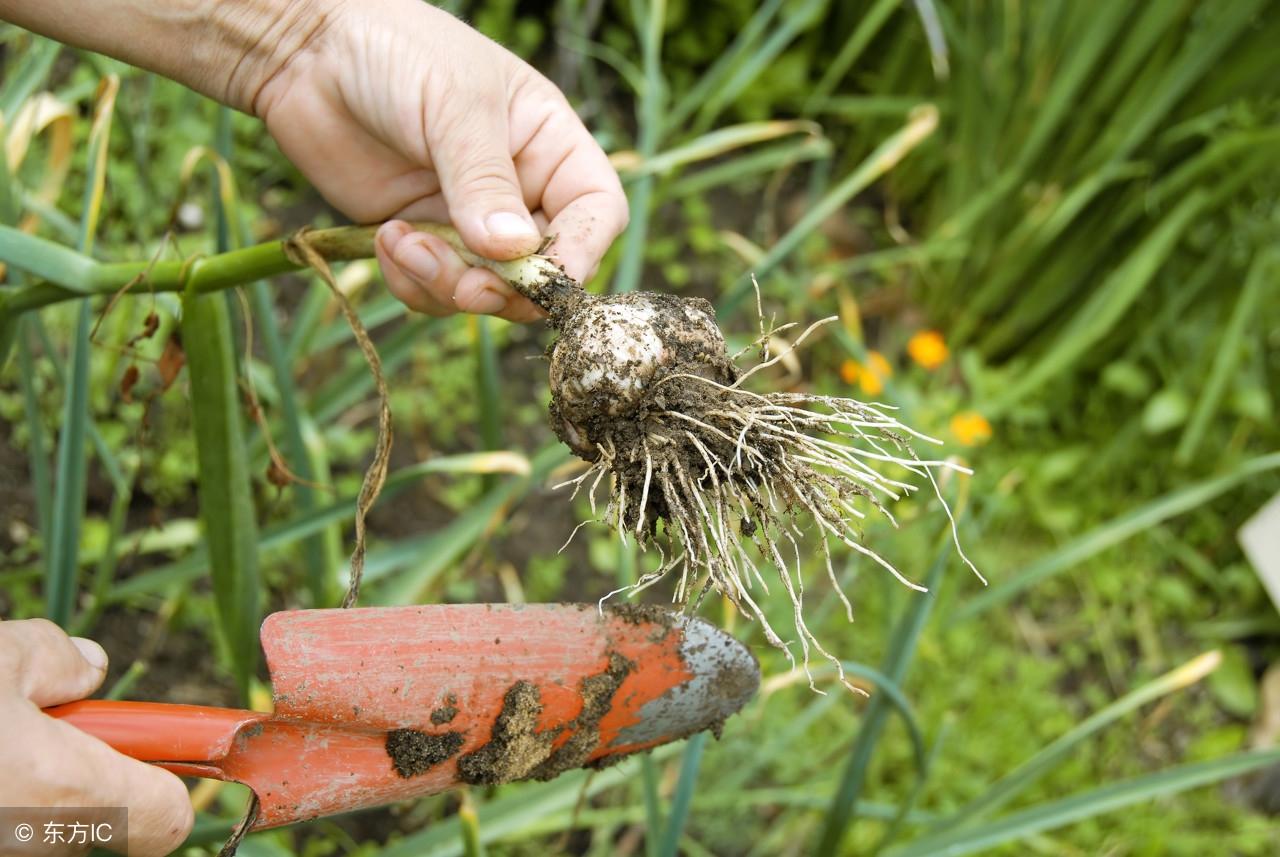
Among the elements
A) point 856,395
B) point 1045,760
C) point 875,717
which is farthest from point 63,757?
point 856,395

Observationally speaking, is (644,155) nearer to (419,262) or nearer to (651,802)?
(419,262)

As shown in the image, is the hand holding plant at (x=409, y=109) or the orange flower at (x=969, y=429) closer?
the hand holding plant at (x=409, y=109)

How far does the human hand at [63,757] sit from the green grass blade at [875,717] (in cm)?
73

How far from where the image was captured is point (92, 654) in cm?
86

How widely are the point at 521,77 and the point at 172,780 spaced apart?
788 mm

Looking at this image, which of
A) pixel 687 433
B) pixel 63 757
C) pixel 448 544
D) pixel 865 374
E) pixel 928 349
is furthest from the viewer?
pixel 928 349

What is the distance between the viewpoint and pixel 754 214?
8.89 ft

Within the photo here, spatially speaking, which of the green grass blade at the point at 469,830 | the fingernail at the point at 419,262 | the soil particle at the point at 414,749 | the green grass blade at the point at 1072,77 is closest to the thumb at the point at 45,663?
the soil particle at the point at 414,749

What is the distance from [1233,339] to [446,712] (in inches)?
74.6

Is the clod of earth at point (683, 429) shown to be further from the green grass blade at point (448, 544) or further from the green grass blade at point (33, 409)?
the green grass blade at point (33, 409)

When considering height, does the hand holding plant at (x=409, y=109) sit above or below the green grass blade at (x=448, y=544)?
above

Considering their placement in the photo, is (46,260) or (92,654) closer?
(92,654)

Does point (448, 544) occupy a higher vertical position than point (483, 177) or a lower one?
lower

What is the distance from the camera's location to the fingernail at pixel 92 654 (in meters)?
0.85
